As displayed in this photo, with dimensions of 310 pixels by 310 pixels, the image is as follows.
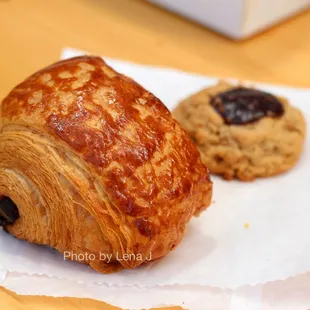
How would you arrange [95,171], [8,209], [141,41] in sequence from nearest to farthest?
[95,171] < [8,209] < [141,41]

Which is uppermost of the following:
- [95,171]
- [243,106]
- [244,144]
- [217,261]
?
[243,106]

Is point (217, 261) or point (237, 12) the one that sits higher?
point (237, 12)

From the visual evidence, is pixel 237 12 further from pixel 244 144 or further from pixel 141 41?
pixel 244 144

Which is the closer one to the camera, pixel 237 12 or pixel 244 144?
pixel 244 144

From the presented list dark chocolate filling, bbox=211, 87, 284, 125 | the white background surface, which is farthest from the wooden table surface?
the white background surface

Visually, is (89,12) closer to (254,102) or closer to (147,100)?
(254,102)

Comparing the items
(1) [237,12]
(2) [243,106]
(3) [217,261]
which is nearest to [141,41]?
(1) [237,12]

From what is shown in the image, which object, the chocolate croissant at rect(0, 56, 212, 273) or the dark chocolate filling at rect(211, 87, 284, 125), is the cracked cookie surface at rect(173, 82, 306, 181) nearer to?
the dark chocolate filling at rect(211, 87, 284, 125)
